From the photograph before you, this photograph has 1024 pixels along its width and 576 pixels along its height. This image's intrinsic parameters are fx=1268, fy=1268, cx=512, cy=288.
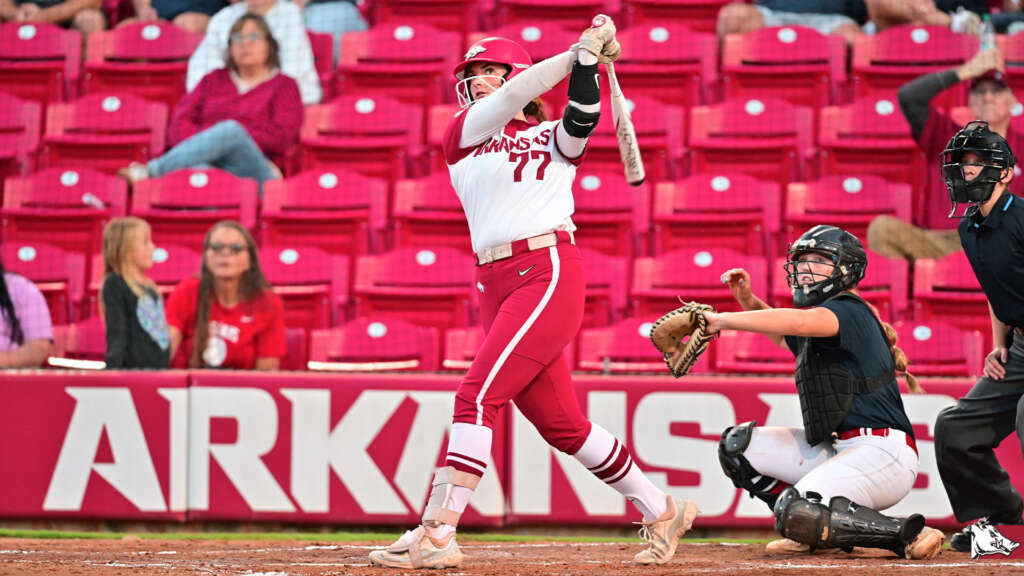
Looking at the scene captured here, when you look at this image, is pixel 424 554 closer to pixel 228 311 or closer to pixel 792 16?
pixel 228 311

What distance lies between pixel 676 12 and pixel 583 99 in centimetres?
568

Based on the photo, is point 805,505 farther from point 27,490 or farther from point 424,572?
point 27,490

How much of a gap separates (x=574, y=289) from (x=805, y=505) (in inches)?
38.9

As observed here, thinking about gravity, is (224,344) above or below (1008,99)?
below

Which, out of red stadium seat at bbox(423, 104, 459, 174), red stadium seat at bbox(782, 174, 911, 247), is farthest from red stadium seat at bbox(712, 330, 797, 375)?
red stadium seat at bbox(423, 104, 459, 174)

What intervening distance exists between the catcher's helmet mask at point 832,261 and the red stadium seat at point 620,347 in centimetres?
218

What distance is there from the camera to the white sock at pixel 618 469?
13.2 ft

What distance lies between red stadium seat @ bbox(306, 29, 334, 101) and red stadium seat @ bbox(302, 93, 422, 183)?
635 millimetres

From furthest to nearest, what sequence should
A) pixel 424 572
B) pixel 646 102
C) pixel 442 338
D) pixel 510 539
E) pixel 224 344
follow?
pixel 646 102 → pixel 442 338 → pixel 224 344 → pixel 510 539 → pixel 424 572

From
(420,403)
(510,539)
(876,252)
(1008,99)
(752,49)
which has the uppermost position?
(752,49)

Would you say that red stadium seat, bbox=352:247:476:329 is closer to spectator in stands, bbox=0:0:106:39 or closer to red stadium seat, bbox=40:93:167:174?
red stadium seat, bbox=40:93:167:174

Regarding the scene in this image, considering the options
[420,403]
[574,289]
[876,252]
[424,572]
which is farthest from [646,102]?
[424,572]

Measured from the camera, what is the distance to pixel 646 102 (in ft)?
26.6

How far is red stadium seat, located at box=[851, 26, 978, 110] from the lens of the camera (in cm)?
830
